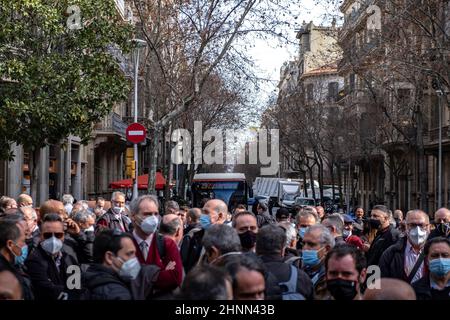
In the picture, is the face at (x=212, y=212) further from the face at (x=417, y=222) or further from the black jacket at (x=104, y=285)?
the black jacket at (x=104, y=285)

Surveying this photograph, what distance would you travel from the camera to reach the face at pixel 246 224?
7.71 meters

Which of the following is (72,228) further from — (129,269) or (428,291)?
A: (428,291)

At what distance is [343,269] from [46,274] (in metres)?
2.66

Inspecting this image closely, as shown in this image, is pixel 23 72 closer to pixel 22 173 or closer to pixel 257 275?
pixel 22 173

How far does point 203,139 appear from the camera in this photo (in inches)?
1896

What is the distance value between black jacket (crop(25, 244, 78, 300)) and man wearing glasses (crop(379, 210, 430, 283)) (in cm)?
321

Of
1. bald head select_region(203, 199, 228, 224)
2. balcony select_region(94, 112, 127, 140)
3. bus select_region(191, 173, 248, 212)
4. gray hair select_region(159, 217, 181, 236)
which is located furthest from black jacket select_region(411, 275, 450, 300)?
balcony select_region(94, 112, 127, 140)

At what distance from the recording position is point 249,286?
4723 millimetres

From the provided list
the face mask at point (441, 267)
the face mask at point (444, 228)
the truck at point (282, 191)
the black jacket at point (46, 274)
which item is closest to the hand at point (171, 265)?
the black jacket at point (46, 274)

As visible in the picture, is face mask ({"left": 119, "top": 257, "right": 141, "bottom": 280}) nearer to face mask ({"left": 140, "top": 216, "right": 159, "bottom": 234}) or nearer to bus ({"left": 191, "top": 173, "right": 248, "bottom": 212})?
face mask ({"left": 140, "top": 216, "right": 159, "bottom": 234})

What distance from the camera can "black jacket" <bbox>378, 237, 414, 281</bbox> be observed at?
26.8 feet

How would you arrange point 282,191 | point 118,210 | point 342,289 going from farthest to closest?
point 282,191, point 118,210, point 342,289

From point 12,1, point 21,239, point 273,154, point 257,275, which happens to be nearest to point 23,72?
point 12,1

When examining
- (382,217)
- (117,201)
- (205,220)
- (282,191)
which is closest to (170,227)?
(205,220)
